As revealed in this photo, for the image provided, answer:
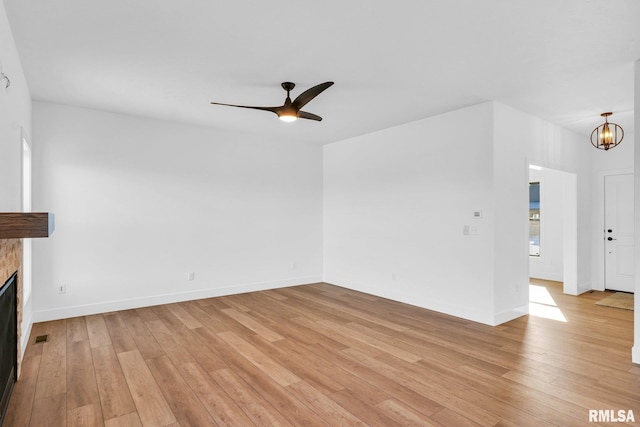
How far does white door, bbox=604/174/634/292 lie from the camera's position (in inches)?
231

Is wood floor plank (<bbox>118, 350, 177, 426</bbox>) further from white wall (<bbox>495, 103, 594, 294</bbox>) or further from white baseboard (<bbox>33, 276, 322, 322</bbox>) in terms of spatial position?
white wall (<bbox>495, 103, 594, 294</bbox>)

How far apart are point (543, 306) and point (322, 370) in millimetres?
3851

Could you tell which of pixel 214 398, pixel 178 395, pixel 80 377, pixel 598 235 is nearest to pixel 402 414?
pixel 214 398

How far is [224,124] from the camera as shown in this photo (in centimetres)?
539

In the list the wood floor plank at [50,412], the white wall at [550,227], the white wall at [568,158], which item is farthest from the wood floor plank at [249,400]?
the white wall at [550,227]

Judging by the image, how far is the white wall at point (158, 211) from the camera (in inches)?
176

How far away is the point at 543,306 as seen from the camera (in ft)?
16.8

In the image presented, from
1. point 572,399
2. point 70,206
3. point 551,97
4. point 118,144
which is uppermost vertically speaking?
point 551,97

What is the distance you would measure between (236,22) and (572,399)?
366 cm

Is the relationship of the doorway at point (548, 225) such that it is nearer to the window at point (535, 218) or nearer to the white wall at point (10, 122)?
the window at point (535, 218)

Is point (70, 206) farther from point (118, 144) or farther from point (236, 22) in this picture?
point (236, 22)

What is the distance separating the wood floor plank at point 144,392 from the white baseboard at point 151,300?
1.68m

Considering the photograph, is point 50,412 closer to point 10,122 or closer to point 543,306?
point 10,122

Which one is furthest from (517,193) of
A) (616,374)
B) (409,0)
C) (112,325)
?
(112,325)
